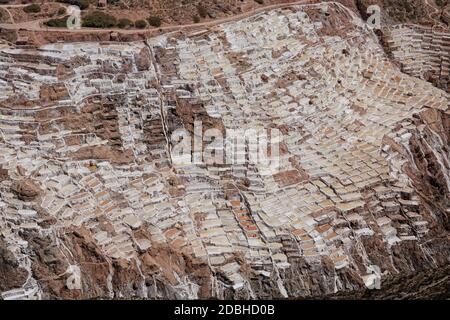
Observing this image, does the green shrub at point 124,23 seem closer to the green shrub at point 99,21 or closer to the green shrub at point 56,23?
the green shrub at point 99,21

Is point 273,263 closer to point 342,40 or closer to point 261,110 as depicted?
point 261,110

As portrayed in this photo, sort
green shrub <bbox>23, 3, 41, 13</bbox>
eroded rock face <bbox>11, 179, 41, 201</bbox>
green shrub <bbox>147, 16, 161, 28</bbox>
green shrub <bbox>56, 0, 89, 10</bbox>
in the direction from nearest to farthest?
eroded rock face <bbox>11, 179, 41, 201</bbox>
green shrub <bbox>23, 3, 41, 13</bbox>
green shrub <bbox>147, 16, 161, 28</bbox>
green shrub <bbox>56, 0, 89, 10</bbox>

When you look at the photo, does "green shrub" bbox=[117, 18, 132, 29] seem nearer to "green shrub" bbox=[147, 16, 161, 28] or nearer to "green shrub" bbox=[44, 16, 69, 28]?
"green shrub" bbox=[147, 16, 161, 28]

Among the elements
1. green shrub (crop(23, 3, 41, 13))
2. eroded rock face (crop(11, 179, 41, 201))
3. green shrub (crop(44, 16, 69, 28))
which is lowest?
eroded rock face (crop(11, 179, 41, 201))

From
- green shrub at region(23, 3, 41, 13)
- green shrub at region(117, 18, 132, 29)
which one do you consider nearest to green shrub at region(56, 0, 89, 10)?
green shrub at region(23, 3, 41, 13)
